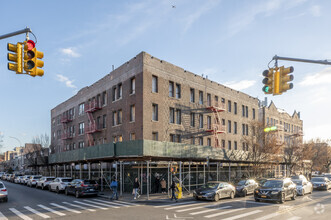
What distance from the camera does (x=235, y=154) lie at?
31703 millimetres

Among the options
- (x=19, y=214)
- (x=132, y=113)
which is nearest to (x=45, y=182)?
(x=132, y=113)

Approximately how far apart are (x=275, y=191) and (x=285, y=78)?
12.5 metres

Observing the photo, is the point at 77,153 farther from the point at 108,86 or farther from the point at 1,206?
the point at 1,206

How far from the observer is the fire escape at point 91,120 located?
3684 cm

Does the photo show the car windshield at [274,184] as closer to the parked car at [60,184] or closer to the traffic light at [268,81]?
the traffic light at [268,81]

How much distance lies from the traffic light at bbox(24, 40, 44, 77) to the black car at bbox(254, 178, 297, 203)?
17.1m

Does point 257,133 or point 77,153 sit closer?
point 77,153

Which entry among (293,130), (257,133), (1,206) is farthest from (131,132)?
(293,130)

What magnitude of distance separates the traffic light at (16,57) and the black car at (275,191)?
17.6 metres

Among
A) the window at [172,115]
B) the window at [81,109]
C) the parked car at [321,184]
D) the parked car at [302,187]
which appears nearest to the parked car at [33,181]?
the window at [81,109]

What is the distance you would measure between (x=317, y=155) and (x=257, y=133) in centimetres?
2634

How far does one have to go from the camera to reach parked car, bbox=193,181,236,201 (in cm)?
2047

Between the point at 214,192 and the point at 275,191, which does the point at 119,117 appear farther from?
the point at 275,191

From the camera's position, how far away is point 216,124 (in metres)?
36.5
